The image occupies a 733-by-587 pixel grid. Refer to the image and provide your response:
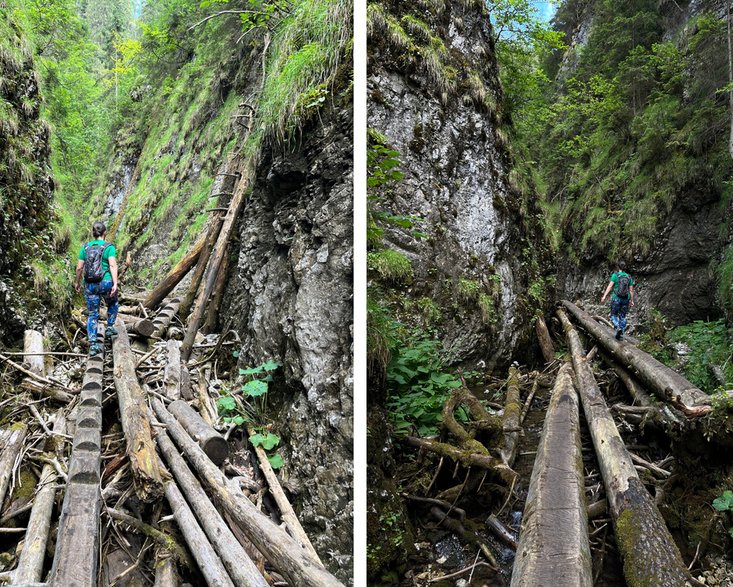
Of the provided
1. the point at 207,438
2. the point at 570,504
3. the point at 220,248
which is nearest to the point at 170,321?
the point at 220,248

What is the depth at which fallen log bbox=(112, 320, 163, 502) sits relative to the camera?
255cm

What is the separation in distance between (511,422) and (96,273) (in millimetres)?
4592

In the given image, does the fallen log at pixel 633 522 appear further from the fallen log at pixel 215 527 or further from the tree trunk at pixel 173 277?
the tree trunk at pixel 173 277

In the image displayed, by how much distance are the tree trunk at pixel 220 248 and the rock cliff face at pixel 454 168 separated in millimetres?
2082

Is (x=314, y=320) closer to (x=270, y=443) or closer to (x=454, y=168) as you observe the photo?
(x=270, y=443)

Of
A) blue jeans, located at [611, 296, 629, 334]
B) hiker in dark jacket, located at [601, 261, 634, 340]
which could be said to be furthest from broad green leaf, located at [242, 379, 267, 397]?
blue jeans, located at [611, 296, 629, 334]

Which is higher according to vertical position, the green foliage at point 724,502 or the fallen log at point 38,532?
the fallen log at point 38,532

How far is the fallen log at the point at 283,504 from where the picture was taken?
2.74 meters

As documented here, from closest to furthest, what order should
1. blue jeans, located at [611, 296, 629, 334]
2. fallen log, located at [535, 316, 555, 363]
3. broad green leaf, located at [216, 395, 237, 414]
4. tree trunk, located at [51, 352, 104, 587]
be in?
tree trunk, located at [51, 352, 104, 587] < broad green leaf, located at [216, 395, 237, 414] < fallen log, located at [535, 316, 555, 363] < blue jeans, located at [611, 296, 629, 334]

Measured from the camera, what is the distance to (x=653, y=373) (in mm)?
5371

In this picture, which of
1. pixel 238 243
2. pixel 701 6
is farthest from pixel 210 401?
pixel 701 6

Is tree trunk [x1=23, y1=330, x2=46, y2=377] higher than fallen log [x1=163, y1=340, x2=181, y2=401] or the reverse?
higher

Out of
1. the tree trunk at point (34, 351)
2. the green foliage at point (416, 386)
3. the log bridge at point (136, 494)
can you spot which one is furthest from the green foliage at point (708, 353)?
the tree trunk at point (34, 351)

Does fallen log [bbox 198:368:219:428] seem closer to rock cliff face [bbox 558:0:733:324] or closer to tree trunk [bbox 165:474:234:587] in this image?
tree trunk [bbox 165:474:234:587]
